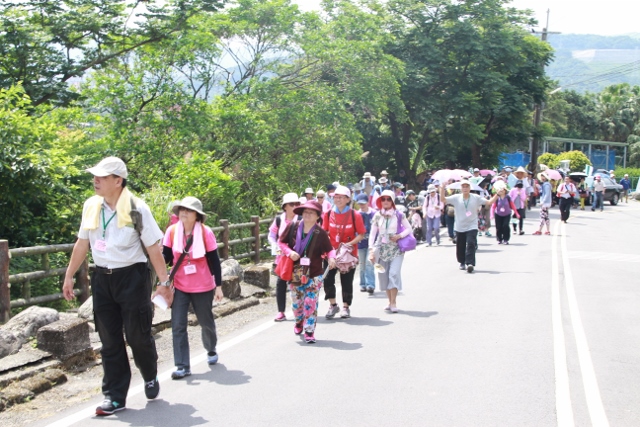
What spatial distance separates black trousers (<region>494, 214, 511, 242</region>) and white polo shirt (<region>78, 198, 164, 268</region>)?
53.7 feet

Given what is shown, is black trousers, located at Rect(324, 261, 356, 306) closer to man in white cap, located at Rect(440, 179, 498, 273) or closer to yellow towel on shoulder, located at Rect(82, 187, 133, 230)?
yellow towel on shoulder, located at Rect(82, 187, 133, 230)

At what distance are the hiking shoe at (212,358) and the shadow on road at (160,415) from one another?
134 cm

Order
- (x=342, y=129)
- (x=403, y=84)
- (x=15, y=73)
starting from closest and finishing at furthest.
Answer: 1. (x=15, y=73)
2. (x=342, y=129)
3. (x=403, y=84)

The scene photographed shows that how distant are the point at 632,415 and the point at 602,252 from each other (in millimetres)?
15158

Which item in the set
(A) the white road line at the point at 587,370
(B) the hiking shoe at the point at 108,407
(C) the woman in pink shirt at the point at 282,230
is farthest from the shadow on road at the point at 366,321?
(B) the hiking shoe at the point at 108,407

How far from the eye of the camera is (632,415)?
20.6 feet

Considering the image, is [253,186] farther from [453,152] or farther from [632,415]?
[453,152]

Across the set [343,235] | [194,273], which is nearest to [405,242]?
[343,235]

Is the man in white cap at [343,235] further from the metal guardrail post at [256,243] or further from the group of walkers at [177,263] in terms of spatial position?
the metal guardrail post at [256,243]

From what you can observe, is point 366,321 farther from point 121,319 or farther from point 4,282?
point 121,319

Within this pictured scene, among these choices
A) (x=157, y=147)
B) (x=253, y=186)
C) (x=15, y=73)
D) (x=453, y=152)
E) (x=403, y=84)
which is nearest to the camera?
(x=15, y=73)

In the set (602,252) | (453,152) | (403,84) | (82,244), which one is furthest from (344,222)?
(453,152)

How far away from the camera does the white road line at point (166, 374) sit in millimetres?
6088

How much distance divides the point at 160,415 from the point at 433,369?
2765 mm
